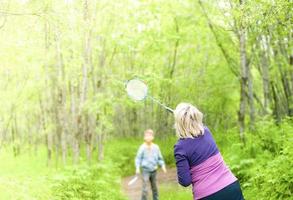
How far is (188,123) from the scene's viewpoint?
5.79 meters

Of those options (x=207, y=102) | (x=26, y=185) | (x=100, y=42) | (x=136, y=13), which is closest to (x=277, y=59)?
(x=207, y=102)

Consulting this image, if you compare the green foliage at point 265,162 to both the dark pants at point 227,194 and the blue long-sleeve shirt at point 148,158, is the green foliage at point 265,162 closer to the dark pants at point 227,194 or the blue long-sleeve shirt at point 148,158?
the blue long-sleeve shirt at point 148,158

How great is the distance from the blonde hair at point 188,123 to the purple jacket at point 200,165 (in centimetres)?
7

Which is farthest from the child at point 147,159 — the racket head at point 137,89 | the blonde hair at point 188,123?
the blonde hair at point 188,123

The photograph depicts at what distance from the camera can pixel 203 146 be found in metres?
5.78

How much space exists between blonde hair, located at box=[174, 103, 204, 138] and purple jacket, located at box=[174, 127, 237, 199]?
0.07m

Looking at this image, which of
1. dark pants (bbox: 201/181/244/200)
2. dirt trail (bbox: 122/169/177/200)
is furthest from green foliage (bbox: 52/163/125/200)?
dirt trail (bbox: 122/169/177/200)

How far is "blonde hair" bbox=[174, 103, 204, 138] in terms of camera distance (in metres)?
5.80

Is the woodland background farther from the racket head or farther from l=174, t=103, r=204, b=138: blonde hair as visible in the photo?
l=174, t=103, r=204, b=138: blonde hair

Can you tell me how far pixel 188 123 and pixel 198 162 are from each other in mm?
457

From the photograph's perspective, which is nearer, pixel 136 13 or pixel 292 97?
pixel 292 97

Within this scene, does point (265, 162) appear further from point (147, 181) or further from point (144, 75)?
point (144, 75)

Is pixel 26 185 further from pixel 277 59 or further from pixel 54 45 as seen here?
pixel 277 59

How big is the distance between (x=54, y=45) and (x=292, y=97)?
898cm
